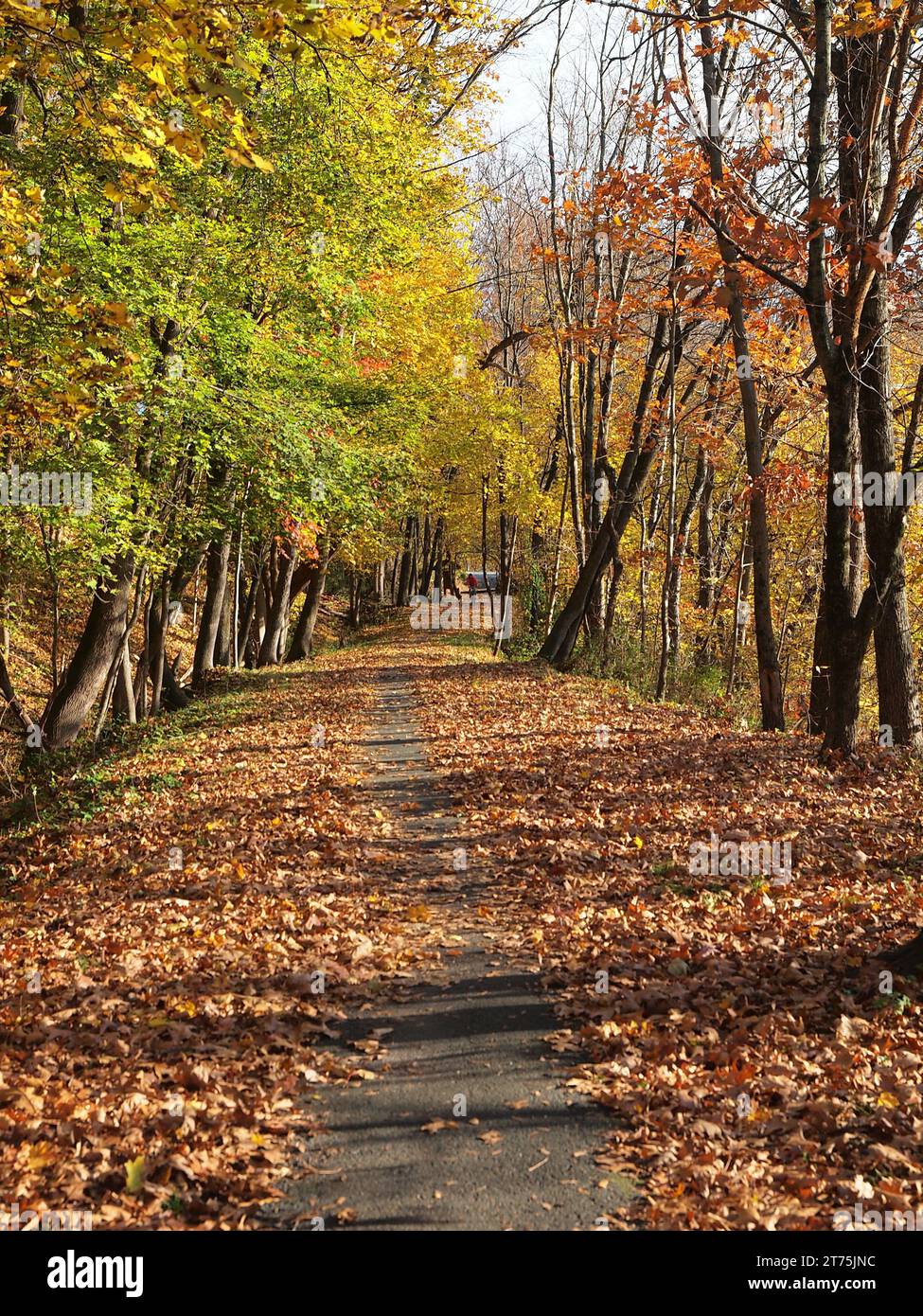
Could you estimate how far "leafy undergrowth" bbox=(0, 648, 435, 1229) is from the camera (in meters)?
4.33

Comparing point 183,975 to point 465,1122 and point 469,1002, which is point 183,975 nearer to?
point 469,1002

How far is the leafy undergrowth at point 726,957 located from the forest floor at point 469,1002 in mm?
23

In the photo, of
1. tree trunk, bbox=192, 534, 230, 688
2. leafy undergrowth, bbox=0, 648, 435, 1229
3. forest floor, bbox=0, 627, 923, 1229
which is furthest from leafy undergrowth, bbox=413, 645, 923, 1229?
tree trunk, bbox=192, 534, 230, 688

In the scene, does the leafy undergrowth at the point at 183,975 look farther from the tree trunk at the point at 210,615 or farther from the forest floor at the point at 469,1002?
the tree trunk at the point at 210,615

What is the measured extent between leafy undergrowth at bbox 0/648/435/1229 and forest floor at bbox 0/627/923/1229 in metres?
0.02

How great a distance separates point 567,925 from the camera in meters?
6.96

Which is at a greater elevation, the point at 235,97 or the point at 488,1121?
the point at 235,97

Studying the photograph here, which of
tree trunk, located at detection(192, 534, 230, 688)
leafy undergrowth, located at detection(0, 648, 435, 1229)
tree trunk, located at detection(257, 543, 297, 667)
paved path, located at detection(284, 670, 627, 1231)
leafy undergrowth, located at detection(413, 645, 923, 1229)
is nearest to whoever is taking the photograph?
paved path, located at detection(284, 670, 627, 1231)

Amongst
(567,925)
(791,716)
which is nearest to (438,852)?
(567,925)

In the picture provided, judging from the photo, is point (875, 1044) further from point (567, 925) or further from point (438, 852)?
point (438, 852)

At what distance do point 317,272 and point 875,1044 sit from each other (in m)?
13.6

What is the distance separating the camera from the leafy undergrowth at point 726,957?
13.6ft

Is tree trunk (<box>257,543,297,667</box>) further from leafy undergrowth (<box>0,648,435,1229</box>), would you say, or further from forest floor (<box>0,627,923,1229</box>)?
forest floor (<box>0,627,923,1229</box>)

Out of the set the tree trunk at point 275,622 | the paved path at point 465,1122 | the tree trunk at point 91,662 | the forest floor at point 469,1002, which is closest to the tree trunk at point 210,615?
the tree trunk at point 275,622
